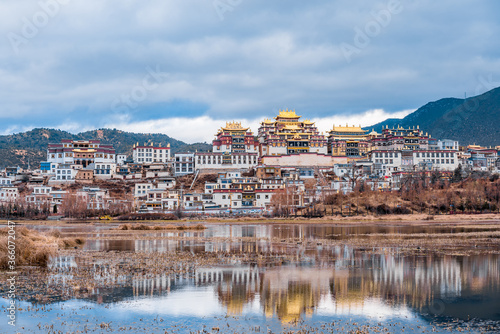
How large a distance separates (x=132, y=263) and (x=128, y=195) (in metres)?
78.1

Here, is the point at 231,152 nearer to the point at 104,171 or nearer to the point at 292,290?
the point at 104,171

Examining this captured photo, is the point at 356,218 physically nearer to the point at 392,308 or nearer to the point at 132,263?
the point at 132,263

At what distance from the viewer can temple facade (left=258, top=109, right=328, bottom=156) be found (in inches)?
5027

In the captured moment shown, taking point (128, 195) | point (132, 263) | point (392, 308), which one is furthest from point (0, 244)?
point (128, 195)

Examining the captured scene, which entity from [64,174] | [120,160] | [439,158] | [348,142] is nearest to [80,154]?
[64,174]

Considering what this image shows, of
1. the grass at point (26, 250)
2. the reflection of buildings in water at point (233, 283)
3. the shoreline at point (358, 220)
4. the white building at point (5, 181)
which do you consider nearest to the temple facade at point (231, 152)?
the shoreline at point (358, 220)

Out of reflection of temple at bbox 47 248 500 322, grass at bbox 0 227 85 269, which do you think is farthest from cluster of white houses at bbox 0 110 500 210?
reflection of temple at bbox 47 248 500 322

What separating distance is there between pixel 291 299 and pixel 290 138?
110 meters

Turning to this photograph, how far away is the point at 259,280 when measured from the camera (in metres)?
26.2

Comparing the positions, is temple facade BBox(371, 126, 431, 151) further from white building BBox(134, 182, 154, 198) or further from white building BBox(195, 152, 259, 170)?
white building BBox(134, 182, 154, 198)

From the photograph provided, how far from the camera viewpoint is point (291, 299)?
2217 centimetres

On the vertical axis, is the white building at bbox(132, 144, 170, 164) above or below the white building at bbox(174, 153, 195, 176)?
above

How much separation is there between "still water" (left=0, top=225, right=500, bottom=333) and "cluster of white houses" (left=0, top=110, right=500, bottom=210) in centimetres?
6677

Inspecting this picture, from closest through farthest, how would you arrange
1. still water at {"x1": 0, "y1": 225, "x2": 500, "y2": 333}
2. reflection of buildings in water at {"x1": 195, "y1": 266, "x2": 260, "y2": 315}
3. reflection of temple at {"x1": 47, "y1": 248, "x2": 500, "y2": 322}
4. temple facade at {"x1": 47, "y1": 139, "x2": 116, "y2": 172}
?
still water at {"x1": 0, "y1": 225, "x2": 500, "y2": 333}
reflection of temple at {"x1": 47, "y1": 248, "x2": 500, "y2": 322}
reflection of buildings in water at {"x1": 195, "y1": 266, "x2": 260, "y2": 315}
temple facade at {"x1": 47, "y1": 139, "x2": 116, "y2": 172}
